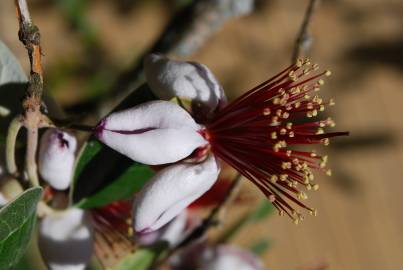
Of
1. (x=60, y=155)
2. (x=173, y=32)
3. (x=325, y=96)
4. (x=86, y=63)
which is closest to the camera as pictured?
(x=60, y=155)

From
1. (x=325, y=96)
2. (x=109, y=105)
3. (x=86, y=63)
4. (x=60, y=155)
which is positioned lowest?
(x=325, y=96)

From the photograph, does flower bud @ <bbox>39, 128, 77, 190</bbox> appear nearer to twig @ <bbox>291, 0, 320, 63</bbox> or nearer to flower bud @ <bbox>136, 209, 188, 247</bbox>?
flower bud @ <bbox>136, 209, 188, 247</bbox>

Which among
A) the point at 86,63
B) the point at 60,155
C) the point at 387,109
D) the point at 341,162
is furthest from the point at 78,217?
the point at 387,109

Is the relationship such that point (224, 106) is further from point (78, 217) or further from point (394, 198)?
point (394, 198)

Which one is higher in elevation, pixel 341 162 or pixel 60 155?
pixel 60 155

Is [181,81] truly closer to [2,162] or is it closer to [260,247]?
[2,162]

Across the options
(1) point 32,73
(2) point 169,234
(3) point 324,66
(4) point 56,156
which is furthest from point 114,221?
(3) point 324,66

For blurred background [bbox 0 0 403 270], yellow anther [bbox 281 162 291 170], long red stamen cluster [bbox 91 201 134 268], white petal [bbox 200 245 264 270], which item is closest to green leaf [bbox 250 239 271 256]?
white petal [bbox 200 245 264 270]
